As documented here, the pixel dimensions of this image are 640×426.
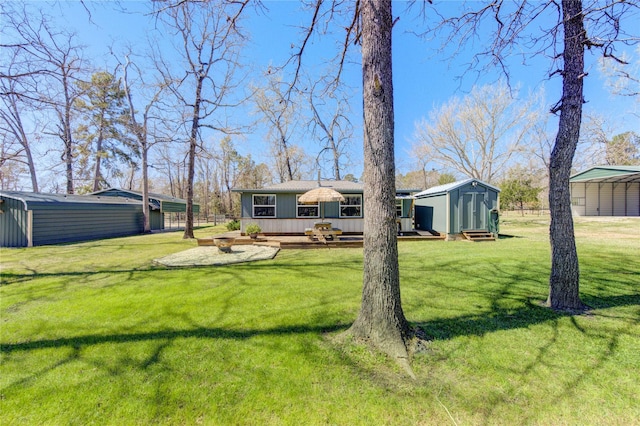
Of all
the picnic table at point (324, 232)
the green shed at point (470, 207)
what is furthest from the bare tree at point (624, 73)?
the picnic table at point (324, 232)

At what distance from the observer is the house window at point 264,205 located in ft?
41.7

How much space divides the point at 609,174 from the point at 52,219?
117 feet

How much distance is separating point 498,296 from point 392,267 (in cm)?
289

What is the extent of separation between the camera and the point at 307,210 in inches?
507

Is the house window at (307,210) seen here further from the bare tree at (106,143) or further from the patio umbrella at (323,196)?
the bare tree at (106,143)

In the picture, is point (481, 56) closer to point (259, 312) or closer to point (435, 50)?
point (435, 50)

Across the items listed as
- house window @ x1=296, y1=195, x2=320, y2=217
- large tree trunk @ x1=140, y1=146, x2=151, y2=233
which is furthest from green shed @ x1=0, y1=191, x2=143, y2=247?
house window @ x1=296, y1=195, x2=320, y2=217

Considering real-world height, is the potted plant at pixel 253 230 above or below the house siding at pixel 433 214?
below

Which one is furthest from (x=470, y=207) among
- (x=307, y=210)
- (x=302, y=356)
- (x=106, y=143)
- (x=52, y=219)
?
(x=106, y=143)

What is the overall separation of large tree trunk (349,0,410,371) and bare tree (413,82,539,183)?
2230cm

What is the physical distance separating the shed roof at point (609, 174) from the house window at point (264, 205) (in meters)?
20.7

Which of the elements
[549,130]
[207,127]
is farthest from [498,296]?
[549,130]

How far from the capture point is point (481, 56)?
15.0ft

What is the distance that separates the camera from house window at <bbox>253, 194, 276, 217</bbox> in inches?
500
